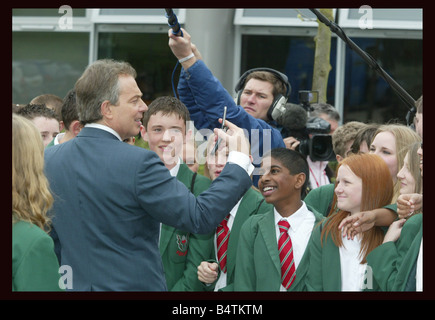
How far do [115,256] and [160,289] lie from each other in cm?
26

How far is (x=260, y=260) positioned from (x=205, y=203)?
988 millimetres

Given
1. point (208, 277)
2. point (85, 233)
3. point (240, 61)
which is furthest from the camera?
point (240, 61)

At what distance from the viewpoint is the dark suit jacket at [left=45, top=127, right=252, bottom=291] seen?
2.94 metres

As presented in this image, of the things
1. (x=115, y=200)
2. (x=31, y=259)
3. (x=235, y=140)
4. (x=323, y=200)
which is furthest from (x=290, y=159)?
(x=31, y=259)

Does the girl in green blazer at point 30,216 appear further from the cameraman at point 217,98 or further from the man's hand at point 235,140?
the cameraman at point 217,98

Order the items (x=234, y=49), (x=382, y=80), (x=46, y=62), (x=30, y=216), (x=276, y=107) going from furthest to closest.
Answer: (x=46, y=62)
(x=234, y=49)
(x=382, y=80)
(x=276, y=107)
(x=30, y=216)

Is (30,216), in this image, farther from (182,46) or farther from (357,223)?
(357,223)

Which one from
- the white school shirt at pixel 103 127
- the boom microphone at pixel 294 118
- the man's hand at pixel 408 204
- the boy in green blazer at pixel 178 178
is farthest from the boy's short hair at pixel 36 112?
the man's hand at pixel 408 204

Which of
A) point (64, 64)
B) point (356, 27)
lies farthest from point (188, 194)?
point (64, 64)

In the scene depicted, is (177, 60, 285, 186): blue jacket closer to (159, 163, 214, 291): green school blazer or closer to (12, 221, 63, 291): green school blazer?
(159, 163, 214, 291): green school blazer

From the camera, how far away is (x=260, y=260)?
391 centimetres

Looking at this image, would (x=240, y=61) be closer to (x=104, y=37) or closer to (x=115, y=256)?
(x=104, y=37)

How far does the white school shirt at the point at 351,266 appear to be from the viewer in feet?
11.9
